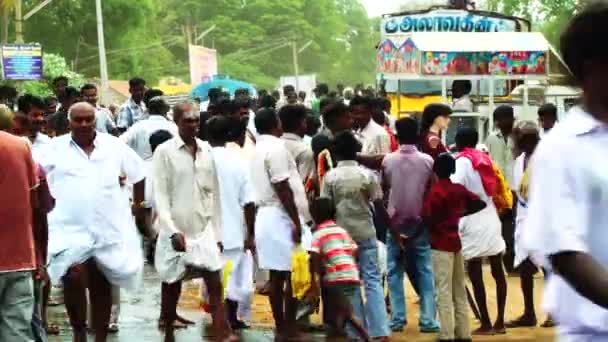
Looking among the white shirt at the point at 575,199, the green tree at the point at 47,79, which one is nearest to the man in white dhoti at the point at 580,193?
the white shirt at the point at 575,199

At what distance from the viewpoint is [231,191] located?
9594 mm

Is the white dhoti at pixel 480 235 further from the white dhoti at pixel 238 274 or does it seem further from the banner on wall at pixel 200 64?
the banner on wall at pixel 200 64

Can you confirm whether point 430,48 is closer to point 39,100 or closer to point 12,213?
point 39,100

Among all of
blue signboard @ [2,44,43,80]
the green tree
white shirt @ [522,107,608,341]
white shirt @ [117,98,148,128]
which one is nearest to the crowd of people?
white shirt @ [117,98,148,128]

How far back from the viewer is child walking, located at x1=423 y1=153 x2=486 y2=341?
927 centimetres

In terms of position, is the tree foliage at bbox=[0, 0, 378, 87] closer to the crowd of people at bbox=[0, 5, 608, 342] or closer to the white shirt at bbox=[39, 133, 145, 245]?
the crowd of people at bbox=[0, 5, 608, 342]

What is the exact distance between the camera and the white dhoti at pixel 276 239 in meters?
9.32

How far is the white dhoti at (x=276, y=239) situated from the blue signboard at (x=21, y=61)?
27445 mm

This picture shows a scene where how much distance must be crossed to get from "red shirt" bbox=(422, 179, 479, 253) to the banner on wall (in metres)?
44.7

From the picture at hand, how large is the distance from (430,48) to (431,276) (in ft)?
20.0

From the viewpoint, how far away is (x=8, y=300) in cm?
691

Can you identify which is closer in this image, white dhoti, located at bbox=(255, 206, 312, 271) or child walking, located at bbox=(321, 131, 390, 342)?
child walking, located at bbox=(321, 131, 390, 342)

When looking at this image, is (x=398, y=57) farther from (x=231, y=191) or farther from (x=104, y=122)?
(x=231, y=191)

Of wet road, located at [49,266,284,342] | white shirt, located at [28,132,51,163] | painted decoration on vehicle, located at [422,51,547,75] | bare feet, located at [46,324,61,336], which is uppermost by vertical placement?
painted decoration on vehicle, located at [422,51,547,75]
